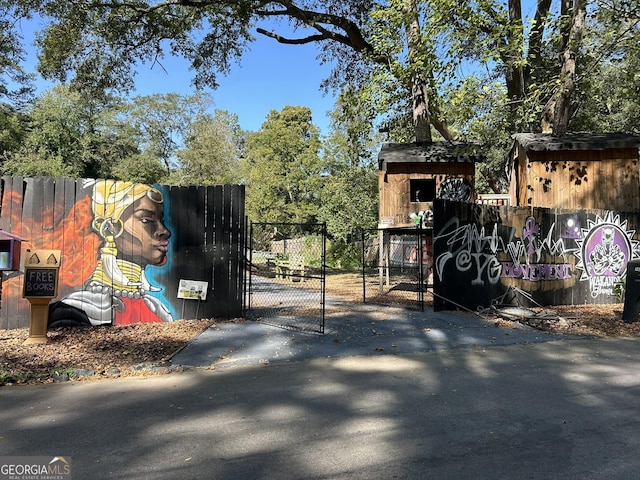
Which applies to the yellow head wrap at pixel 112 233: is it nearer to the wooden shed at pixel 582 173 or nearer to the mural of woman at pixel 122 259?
the mural of woman at pixel 122 259

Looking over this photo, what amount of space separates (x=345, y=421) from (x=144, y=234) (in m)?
5.64

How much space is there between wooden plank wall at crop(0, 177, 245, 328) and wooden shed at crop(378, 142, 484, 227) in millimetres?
8313

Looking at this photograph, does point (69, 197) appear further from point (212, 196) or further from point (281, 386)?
point (281, 386)

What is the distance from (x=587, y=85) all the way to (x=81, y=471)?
17.9 meters

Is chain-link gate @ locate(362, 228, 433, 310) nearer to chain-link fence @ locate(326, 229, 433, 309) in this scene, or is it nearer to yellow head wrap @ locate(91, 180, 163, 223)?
chain-link fence @ locate(326, 229, 433, 309)

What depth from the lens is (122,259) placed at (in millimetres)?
8211

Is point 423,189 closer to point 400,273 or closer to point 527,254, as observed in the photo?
point 527,254

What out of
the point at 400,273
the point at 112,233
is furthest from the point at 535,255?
the point at 400,273

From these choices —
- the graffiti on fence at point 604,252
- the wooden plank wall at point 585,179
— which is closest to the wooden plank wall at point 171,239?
the graffiti on fence at point 604,252

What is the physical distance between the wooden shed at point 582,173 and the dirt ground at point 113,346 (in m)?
7.05

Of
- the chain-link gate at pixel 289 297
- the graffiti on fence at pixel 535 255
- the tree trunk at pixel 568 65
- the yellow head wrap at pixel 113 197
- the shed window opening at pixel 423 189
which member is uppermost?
the tree trunk at pixel 568 65

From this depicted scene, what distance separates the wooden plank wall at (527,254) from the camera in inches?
408

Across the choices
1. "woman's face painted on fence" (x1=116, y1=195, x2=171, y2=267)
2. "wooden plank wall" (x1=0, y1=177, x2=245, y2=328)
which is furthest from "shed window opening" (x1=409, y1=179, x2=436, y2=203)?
"woman's face painted on fence" (x1=116, y1=195, x2=171, y2=267)

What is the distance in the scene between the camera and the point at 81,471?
10.9 feet
